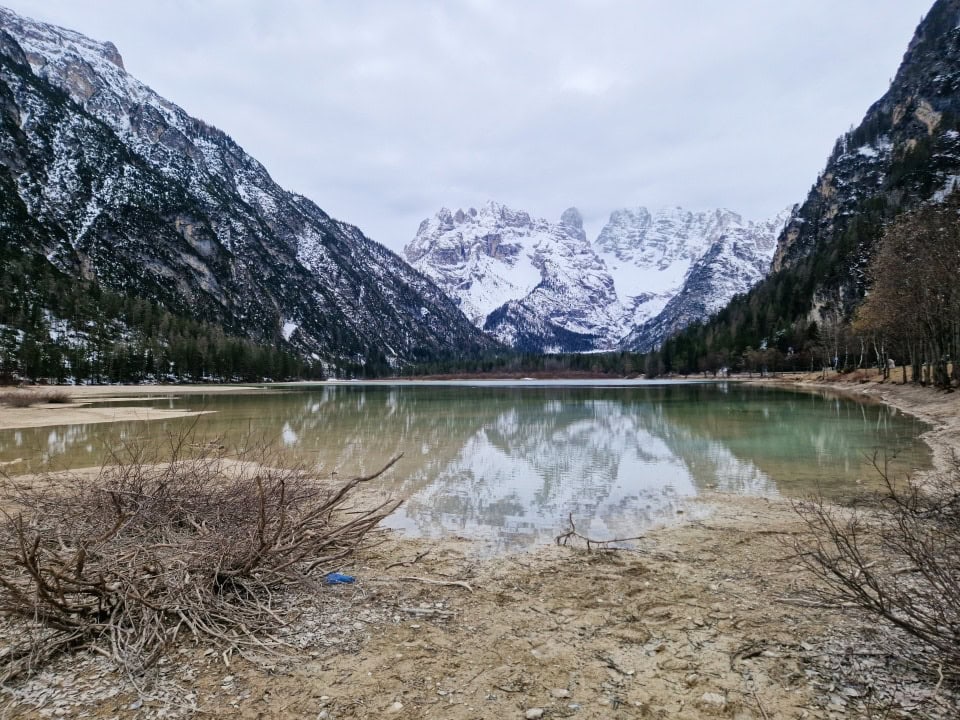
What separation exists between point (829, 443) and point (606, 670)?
1860 cm

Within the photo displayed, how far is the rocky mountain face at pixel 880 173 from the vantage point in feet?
344

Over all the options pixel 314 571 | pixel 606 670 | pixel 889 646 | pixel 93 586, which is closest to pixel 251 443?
pixel 314 571

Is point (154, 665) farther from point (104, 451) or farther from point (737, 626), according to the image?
point (104, 451)

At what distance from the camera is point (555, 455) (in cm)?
1816

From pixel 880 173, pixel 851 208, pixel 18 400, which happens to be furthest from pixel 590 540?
pixel 880 173

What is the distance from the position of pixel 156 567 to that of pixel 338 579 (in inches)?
83.3

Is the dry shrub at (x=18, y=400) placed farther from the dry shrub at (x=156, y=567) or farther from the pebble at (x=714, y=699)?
the pebble at (x=714, y=699)

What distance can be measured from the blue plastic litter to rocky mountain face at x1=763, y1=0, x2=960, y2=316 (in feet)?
366

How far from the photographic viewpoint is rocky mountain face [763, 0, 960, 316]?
344ft

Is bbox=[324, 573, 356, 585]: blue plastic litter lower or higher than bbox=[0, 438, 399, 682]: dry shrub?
lower

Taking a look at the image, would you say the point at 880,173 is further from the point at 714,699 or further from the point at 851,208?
the point at 714,699

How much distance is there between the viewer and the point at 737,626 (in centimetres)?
539

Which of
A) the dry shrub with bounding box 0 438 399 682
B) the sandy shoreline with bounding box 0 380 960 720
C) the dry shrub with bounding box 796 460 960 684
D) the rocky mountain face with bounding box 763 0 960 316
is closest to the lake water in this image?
the sandy shoreline with bounding box 0 380 960 720

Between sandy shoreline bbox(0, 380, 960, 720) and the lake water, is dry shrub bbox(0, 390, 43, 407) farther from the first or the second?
sandy shoreline bbox(0, 380, 960, 720)
